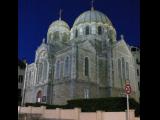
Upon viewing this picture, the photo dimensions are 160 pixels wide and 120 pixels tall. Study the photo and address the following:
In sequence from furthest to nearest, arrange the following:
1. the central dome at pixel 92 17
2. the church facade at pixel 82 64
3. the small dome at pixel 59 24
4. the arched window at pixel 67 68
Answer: the small dome at pixel 59 24, the central dome at pixel 92 17, the arched window at pixel 67 68, the church facade at pixel 82 64

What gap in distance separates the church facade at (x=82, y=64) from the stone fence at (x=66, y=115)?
10932mm

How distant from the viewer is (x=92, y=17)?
39.7 m

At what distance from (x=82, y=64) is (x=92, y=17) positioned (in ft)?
32.8

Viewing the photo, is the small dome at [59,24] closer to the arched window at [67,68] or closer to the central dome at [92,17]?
the central dome at [92,17]

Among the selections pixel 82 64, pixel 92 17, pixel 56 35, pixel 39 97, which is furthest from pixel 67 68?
pixel 92 17

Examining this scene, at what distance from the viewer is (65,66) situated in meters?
32.5

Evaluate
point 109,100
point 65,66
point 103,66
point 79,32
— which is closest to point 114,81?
point 103,66

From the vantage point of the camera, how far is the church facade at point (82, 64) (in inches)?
1249

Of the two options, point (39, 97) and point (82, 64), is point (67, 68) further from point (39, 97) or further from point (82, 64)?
point (39, 97)

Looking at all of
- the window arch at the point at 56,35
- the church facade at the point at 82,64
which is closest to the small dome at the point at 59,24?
the church facade at the point at 82,64

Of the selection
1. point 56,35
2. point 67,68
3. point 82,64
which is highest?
point 56,35
